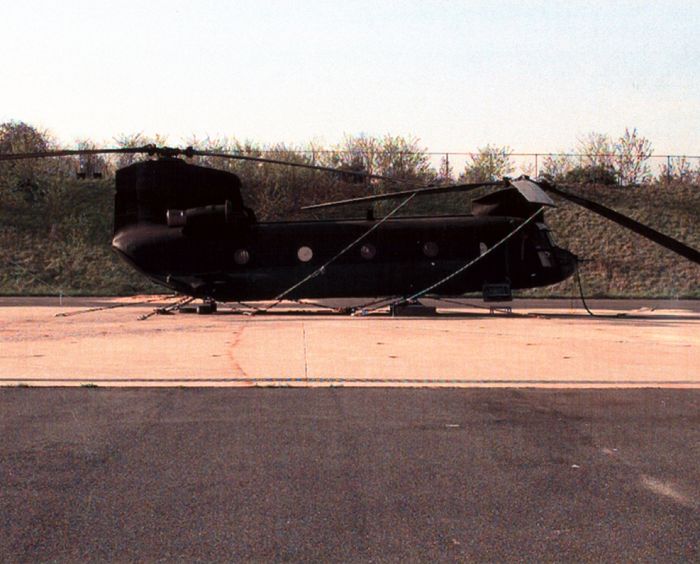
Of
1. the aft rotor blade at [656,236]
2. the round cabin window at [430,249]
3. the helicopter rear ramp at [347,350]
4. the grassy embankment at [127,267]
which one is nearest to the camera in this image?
the helicopter rear ramp at [347,350]

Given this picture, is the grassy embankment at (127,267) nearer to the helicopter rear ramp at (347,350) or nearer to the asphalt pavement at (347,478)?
the helicopter rear ramp at (347,350)

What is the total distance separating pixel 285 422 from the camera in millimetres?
7918

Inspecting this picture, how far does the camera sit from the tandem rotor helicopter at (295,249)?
69.3ft

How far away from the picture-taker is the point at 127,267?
125ft

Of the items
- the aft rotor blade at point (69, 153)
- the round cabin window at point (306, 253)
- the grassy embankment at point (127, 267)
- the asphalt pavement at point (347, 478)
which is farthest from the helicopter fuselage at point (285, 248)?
the grassy embankment at point (127, 267)

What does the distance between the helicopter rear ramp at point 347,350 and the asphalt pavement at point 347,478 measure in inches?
59.4

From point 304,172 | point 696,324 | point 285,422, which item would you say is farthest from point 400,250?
point 304,172

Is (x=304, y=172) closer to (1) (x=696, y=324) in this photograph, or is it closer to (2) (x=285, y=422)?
(1) (x=696, y=324)

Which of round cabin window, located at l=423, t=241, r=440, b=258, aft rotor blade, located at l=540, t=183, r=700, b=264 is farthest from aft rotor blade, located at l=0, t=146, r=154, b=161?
aft rotor blade, located at l=540, t=183, r=700, b=264

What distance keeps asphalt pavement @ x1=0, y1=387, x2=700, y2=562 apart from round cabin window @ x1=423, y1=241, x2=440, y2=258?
12.3m

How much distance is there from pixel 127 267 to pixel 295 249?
62.5 feet

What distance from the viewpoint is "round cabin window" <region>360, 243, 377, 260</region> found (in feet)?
70.3

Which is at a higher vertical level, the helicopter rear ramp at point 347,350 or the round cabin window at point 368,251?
the round cabin window at point 368,251

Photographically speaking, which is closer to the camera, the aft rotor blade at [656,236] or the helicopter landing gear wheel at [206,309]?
the aft rotor blade at [656,236]
